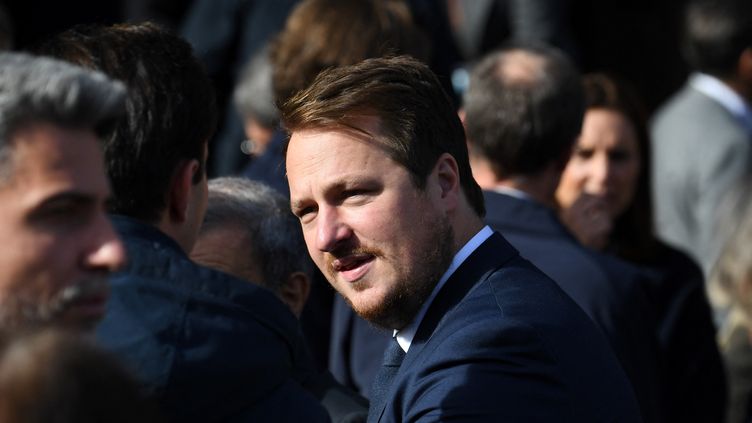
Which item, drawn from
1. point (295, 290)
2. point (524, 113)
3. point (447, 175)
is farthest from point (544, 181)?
point (447, 175)

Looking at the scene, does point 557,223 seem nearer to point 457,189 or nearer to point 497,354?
→ point 457,189

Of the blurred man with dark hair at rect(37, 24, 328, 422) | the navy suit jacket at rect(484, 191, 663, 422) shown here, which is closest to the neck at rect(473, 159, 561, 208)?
the navy suit jacket at rect(484, 191, 663, 422)

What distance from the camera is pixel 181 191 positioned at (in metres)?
2.88

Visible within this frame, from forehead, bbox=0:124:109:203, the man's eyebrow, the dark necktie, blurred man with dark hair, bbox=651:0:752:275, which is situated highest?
forehead, bbox=0:124:109:203

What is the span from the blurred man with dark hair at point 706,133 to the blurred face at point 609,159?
65cm

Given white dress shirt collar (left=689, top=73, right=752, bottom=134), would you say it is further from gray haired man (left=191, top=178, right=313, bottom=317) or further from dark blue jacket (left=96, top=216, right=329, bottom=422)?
dark blue jacket (left=96, top=216, right=329, bottom=422)

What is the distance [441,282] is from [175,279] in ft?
2.01

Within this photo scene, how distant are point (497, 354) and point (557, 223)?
162 centimetres

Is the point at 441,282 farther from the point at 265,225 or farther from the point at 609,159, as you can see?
the point at 609,159

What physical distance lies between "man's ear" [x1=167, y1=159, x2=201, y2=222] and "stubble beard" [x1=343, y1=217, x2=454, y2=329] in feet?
1.39

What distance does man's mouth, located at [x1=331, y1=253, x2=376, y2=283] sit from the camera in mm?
2887

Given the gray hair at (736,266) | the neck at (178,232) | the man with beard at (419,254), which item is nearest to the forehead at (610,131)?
the gray hair at (736,266)

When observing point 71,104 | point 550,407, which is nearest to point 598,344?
point 550,407

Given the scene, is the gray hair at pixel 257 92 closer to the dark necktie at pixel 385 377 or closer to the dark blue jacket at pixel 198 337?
the dark necktie at pixel 385 377
